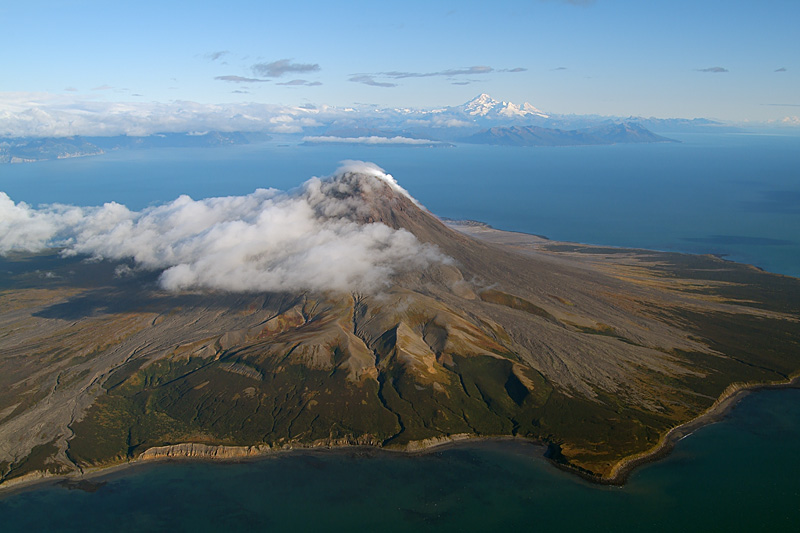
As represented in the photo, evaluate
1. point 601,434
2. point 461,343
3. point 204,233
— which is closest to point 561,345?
point 461,343

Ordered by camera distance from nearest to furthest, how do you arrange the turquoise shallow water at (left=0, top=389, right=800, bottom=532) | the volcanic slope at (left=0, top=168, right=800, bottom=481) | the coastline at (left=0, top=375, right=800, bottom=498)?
1. the turquoise shallow water at (left=0, top=389, right=800, bottom=532)
2. the coastline at (left=0, top=375, right=800, bottom=498)
3. the volcanic slope at (left=0, top=168, right=800, bottom=481)

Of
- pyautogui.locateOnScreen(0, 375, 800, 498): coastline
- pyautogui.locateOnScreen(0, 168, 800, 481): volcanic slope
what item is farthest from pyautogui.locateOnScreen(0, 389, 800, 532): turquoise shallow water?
pyautogui.locateOnScreen(0, 168, 800, 481): volcanic slope

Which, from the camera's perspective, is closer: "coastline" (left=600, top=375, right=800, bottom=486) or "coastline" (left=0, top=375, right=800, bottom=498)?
"coastline" (left=600, top=375, right=800, bottom=486)

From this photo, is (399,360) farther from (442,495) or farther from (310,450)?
(442,495)

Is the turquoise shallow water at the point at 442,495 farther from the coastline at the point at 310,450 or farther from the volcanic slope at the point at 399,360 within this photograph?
the volcanic slope at the point at 399,360

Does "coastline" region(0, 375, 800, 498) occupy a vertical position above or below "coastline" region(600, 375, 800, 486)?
below

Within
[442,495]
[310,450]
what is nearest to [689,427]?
[442,495]

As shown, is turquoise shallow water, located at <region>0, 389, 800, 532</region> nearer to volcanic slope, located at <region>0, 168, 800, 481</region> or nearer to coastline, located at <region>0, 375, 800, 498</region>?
coastline, located at <region>0, 375, 800, 498</region>
